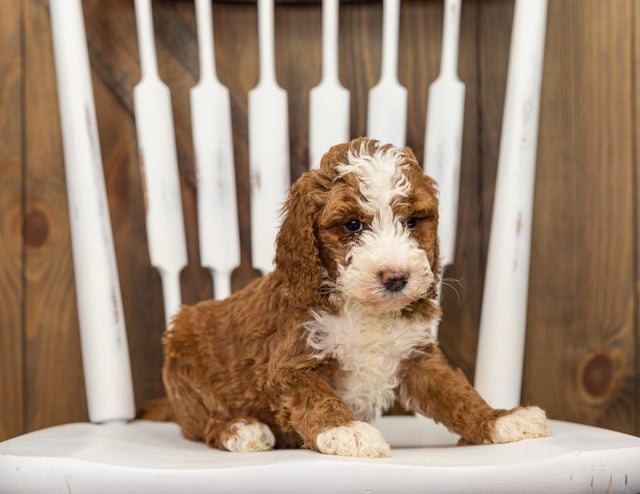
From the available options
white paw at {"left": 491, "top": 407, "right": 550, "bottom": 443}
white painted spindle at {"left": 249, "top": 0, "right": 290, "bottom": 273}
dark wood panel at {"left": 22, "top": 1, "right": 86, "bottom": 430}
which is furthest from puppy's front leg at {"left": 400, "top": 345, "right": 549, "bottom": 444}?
dark wood panel at {"left": 22, "top": 1, "right": 86, "bottom": 430}

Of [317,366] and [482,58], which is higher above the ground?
[482,58]

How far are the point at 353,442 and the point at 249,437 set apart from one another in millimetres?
187

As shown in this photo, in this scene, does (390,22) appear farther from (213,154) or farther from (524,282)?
(524,282)

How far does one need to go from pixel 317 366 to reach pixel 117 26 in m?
0.74

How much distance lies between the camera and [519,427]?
800 mm

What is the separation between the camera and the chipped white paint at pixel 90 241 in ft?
3.51

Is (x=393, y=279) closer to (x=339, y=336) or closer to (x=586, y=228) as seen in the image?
(x=339, y=336)

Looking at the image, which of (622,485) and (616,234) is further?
(616,234)

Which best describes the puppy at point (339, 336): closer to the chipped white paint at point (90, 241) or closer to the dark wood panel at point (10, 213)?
the chipped white paint at point (90, 241)

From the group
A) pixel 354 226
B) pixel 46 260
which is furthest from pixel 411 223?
pixel 46 260

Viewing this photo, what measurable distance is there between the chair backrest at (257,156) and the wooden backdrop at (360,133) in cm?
2

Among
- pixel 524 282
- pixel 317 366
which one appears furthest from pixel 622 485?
pixel 524 282

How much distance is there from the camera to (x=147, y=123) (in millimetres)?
1161

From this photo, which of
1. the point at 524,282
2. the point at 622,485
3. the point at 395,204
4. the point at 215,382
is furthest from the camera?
the point at 524,282
